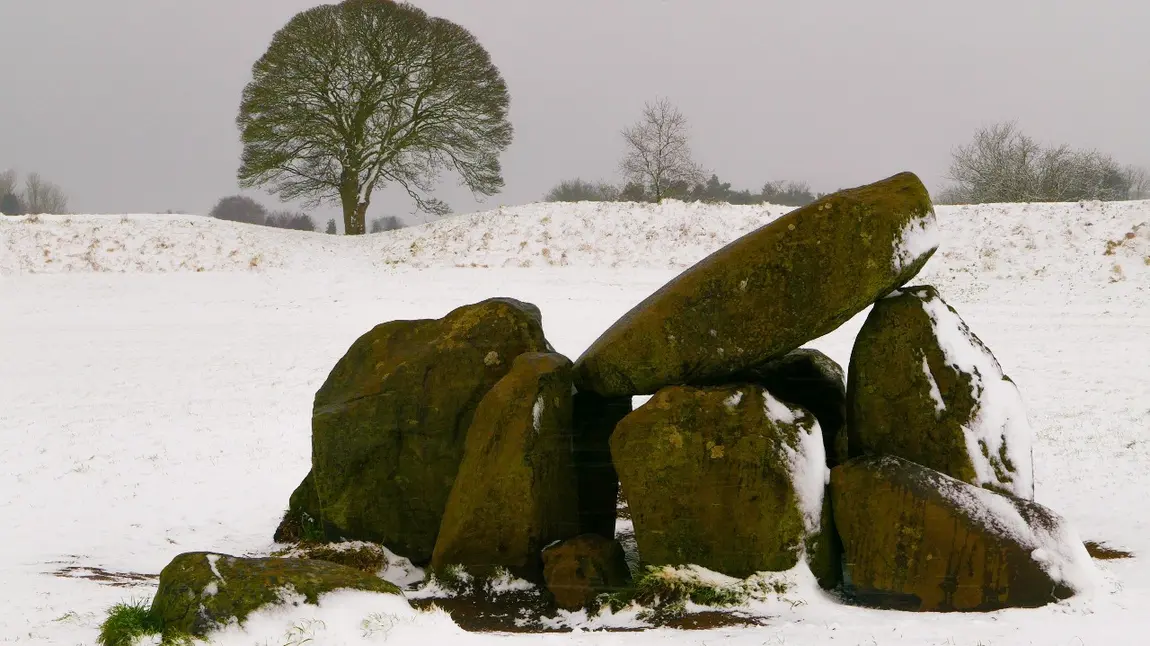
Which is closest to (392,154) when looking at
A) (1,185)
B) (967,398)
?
(967,398)

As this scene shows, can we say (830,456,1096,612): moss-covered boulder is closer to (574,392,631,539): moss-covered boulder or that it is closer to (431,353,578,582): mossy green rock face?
(574,392,631,539): moss-covered boulder

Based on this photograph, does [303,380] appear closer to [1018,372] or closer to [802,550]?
[802,550]

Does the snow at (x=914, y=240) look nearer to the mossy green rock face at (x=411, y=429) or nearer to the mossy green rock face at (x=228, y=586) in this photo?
the mossy green rock face at (x=411, y=429)

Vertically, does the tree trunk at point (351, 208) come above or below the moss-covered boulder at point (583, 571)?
above

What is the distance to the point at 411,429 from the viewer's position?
925 cm

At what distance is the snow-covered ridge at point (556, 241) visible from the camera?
2605cm

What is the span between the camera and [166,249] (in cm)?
2995

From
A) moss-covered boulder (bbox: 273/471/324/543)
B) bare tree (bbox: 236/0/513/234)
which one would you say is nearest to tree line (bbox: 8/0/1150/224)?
bare tree (bbox: 236/0/513/234)

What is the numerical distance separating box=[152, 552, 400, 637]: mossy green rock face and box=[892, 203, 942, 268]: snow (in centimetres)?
512

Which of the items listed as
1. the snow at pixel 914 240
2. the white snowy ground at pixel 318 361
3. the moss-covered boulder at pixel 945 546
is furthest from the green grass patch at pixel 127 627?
the snow at pixel 914 240

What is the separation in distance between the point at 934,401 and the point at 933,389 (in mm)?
111

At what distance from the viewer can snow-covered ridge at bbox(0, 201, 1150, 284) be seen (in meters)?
26.0

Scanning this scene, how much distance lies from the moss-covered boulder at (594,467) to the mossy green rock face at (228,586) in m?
2.52

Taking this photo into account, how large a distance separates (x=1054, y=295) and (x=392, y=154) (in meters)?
25.8
